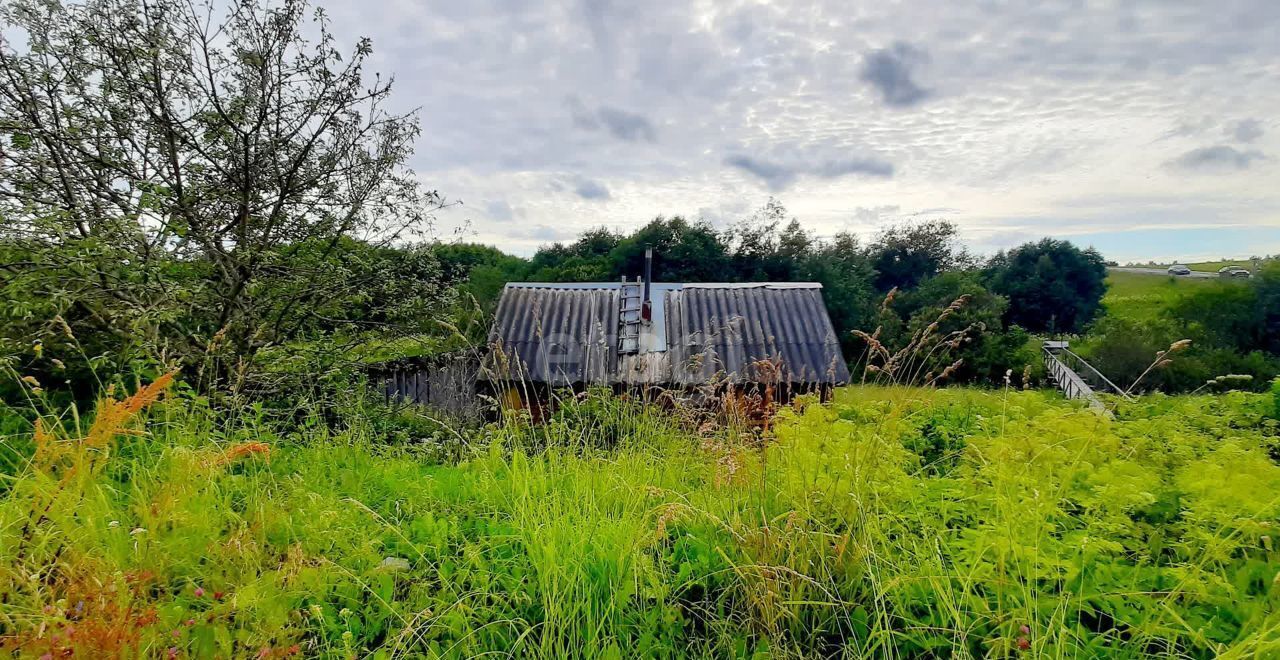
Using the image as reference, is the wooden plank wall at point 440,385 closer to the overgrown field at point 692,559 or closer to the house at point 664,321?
the house at point 664,321

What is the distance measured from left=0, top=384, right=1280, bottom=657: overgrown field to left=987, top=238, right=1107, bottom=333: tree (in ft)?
86.7

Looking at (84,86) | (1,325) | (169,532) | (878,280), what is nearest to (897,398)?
(169,532)

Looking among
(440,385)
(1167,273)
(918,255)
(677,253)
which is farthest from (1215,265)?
(440,385)

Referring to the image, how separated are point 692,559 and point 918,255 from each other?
30421 millimetres

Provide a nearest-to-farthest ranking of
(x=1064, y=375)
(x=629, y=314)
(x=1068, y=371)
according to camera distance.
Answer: (x=629, y=314)
(x=1068, y=371)
(x=1064, y=375)

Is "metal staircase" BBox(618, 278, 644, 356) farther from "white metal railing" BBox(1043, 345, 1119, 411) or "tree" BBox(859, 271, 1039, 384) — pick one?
"white metal railing" BBox(1043, 345, 1119, 411)

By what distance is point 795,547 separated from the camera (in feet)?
5.45

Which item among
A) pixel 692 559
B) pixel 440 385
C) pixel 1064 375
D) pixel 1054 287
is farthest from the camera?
pixel 1054 287

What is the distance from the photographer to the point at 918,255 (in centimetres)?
2795

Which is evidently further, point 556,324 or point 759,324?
point 556,324

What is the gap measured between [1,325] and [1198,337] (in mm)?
23303

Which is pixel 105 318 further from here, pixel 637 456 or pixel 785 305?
pixel 785 305

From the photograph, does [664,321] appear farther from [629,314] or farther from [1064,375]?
[1064,375]

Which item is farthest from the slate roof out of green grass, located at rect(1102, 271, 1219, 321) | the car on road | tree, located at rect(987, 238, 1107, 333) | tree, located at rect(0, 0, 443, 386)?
tree, located at rect(987, 238, 1107, 333)
